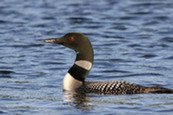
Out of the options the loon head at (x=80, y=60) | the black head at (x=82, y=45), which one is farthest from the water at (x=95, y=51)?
the black head at (x=82, y=45)

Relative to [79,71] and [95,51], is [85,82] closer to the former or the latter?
[79,71]

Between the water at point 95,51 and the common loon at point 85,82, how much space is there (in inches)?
5.9

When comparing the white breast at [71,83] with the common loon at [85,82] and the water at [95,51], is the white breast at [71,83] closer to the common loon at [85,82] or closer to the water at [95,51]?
the common loon at [85,82]

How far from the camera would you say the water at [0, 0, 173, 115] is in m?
7.42

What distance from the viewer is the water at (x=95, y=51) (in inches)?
292

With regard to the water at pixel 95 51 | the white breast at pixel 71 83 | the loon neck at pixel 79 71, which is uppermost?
the loon neck at pixel 79 71

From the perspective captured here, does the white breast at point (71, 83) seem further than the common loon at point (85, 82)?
Yes

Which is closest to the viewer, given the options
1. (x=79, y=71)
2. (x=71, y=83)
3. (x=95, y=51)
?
(x=71, y=83)

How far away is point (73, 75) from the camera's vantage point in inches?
330

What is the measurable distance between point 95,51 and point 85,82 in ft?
15.4

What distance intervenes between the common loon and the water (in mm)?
151

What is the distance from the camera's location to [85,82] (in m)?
8.44

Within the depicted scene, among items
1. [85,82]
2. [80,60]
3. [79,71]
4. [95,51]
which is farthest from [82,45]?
[95,51]

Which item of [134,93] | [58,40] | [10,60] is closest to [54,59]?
[10,60]
